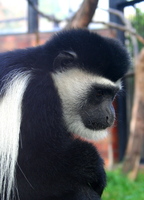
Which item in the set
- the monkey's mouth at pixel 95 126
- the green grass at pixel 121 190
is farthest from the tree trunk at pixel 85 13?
the green grass at pixel 121 190

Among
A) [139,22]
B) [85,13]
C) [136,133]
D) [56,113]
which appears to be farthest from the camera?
[139,22]

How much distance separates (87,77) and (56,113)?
35 cm

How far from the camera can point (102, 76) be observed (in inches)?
85.4

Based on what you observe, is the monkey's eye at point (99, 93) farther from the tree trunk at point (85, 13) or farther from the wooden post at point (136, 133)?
the wooden post at point (136, 133)

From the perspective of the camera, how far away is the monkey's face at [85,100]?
214 cm

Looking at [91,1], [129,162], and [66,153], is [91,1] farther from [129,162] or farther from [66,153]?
[129,162]

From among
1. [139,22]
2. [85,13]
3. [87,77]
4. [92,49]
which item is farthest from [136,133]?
[92,49]

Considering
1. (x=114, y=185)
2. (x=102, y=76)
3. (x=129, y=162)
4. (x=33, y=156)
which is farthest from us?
(x=129, y=162)

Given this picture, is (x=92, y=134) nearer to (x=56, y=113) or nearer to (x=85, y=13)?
(x=56, y=113)

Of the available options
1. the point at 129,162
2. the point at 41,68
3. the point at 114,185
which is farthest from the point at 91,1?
the point at 129,162

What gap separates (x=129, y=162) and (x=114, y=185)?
0.81 metres

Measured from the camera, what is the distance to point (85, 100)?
218cm

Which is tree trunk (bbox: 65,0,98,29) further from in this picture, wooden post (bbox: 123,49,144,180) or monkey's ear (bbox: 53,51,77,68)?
wooden post (bbox: 123,49,144,180)

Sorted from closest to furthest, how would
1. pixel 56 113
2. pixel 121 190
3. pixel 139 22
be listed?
pixel 56 113 < pixel 121 190 < pixel 139 22
